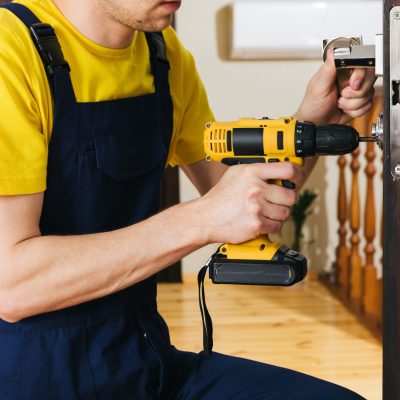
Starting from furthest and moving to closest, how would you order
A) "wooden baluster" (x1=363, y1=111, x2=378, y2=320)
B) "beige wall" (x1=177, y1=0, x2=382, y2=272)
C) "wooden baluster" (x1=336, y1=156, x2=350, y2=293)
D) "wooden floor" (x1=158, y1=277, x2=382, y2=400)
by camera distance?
"beige wall" (x1=177, y1=0, x2=382, y2=272) → "wooden baluster" (x1=336, y1=156, x2=350, y2=293) → "wooden baluster" (x1=363, y1=111, x2=378, y2=320) → "wooden floor" (x1=158, y1=277, x2=382, y2=400)

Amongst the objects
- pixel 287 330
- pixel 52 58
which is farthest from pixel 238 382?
pixel 287 330

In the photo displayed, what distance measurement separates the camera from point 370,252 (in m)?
3.62

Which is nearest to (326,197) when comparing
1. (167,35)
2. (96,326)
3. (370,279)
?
(370,279)

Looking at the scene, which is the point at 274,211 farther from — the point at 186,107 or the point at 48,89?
the point at 186,107

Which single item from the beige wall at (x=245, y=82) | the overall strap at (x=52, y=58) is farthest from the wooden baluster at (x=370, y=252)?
the overall strap at (x=52, y=58)

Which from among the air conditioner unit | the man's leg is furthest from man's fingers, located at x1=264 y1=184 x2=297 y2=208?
the air conditioner unit

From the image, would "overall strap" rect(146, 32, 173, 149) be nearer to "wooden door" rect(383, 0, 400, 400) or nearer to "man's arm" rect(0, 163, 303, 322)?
"man's arm" rect(0, 163, 303, 322)

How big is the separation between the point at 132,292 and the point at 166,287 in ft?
9.09

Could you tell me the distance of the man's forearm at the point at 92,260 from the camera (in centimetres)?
125

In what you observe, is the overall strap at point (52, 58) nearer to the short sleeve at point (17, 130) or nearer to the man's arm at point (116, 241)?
the short sleeve at point (17, 130)

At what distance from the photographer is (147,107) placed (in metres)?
1.49

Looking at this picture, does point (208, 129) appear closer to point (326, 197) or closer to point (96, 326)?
point (96, 326)

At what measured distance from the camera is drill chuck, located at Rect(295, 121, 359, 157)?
1.20 metres

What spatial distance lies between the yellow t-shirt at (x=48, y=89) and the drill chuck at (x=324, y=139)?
0.38 m
